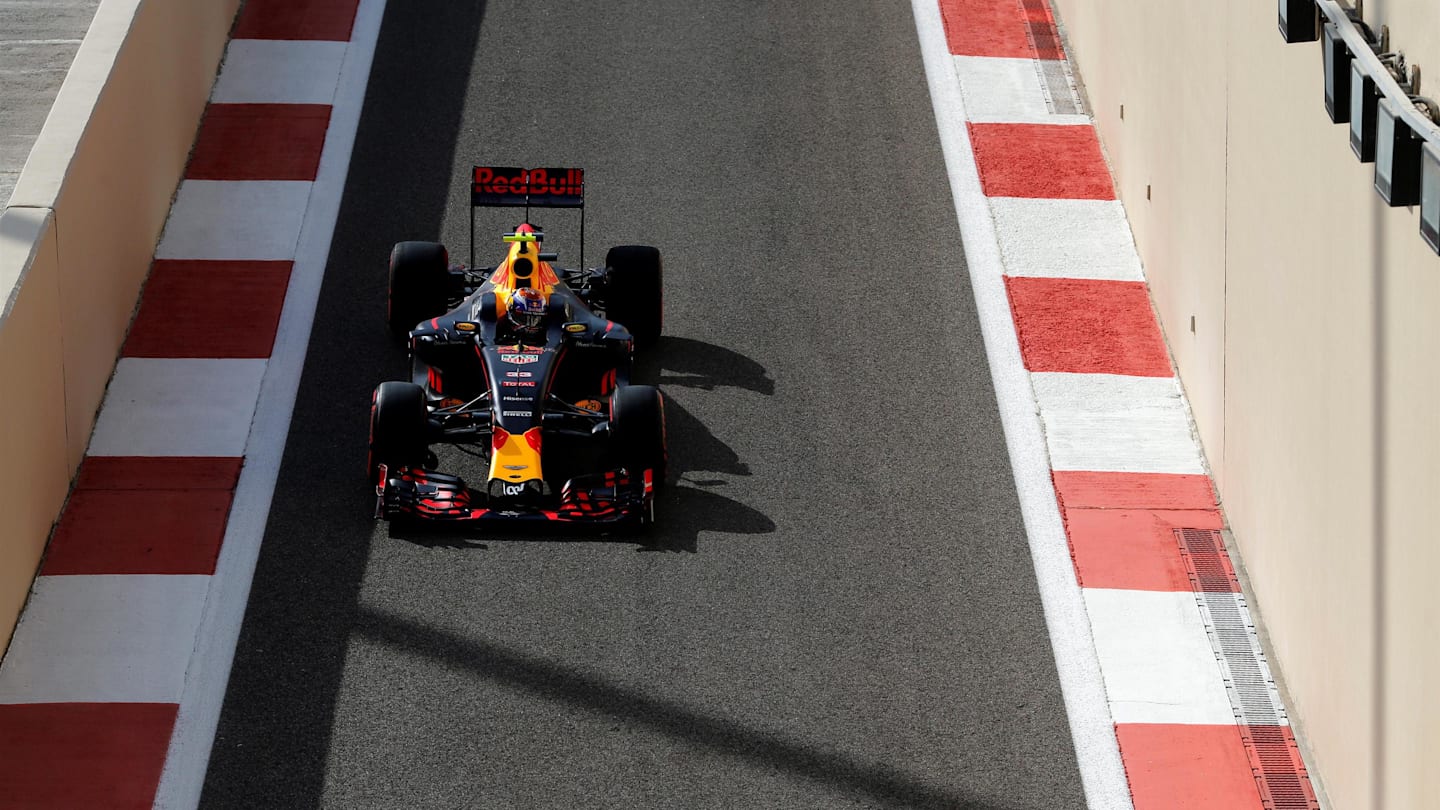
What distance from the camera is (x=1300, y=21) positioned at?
28.4 feet

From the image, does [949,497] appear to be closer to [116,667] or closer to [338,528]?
[338,528]

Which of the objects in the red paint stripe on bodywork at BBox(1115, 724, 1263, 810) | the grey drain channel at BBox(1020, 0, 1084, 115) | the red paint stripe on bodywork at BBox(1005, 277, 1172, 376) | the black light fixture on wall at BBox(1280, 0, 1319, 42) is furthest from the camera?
the grey drain channel at BBox(1020, 0, 1084, 115)

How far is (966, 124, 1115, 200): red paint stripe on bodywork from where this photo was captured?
13.9 meters

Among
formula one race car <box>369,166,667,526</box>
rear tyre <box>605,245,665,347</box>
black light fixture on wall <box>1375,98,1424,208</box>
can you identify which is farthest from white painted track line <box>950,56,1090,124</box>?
black light fixture on wall <box>1375,98,1424,208</box>

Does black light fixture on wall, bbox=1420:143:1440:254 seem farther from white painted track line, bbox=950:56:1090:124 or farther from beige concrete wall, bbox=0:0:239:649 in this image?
white painted track line, bbox=950:56:1090:124

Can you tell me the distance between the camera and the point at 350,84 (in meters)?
14.9

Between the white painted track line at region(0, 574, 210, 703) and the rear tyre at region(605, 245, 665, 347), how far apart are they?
10.3 ft

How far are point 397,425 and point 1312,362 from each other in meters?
4.87

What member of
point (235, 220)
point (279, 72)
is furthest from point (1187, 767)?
point (279, 72)

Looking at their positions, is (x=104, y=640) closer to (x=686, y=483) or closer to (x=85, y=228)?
(x=85, y=228)

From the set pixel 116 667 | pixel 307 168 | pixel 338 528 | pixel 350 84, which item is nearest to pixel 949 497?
pixel 338 528

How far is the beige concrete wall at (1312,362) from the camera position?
7395 mm

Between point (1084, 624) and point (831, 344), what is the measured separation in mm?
2996

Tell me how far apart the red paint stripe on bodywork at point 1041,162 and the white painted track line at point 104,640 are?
700 centimetres
